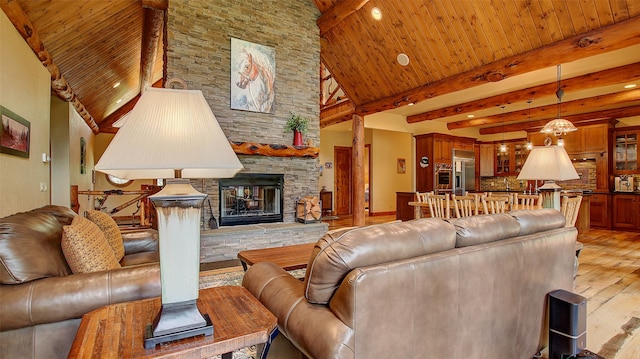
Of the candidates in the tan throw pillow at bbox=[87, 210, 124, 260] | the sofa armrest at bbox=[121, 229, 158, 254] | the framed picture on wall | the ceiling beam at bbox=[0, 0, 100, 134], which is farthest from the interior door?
the tan throw pillow at bbox=[87, 210, 124, 260]

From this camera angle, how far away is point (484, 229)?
5.20 feet

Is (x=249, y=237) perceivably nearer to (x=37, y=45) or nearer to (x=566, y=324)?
(x=37, y=45)

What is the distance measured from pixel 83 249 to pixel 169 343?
40.6 inches

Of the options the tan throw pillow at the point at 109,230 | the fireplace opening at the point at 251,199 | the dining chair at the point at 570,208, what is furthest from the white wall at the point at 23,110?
the dining chair at the point at 570,208

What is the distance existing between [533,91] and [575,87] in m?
0.60

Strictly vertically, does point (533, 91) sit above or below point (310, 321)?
→ above

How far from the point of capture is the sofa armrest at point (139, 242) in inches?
106

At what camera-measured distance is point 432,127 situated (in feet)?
28.0

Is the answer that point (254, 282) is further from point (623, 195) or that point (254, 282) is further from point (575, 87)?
point (623, 195)

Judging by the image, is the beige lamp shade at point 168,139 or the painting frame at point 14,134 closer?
the beige lamp shade at point 168,139

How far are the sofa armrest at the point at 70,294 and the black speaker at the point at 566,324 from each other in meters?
2.13

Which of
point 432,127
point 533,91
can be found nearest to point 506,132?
point 432,127

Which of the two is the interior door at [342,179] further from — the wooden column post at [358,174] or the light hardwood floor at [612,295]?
the light hardwood floor at [612,295]

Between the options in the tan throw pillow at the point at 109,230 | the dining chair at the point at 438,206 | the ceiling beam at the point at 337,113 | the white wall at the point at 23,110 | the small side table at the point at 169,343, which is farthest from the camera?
the ceiling beam at the point at 337,113
